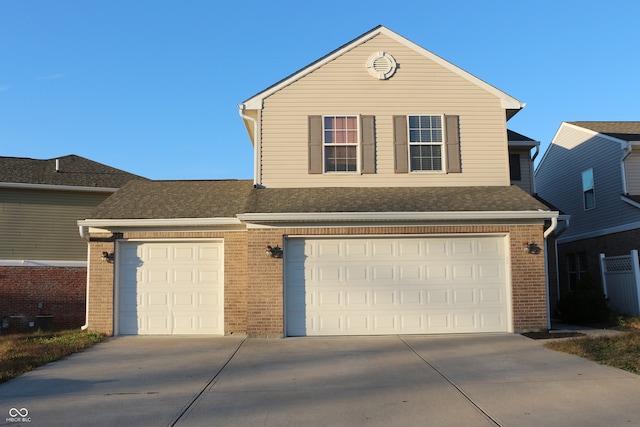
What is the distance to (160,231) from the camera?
41.9 feet

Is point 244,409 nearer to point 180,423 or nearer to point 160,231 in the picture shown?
point 180,423

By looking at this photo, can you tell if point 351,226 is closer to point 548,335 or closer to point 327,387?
point 548,335

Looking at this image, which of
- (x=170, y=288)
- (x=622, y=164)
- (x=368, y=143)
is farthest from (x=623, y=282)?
(x=170, y=288)

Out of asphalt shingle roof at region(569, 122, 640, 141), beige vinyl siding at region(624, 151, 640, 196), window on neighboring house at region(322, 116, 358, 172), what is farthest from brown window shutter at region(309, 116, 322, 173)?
asphalt shingle roof at region(569, 122, 640, 141)

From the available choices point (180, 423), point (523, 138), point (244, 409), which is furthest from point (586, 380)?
point (523, 138)

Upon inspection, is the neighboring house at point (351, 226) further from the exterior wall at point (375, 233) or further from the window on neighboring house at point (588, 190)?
the window on neighboring house at point (588, 190)

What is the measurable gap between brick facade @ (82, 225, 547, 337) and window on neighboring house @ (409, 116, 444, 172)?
2.07 metres

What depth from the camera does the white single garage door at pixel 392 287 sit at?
479 inches

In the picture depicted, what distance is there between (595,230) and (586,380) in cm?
1213

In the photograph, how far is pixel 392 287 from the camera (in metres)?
12.2

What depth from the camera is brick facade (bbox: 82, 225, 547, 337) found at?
11984 millimetres

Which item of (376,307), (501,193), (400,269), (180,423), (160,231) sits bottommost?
(180,423)

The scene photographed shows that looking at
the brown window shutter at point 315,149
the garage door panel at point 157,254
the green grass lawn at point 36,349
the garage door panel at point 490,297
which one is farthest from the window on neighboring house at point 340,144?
the green grass lawn at point 36,349

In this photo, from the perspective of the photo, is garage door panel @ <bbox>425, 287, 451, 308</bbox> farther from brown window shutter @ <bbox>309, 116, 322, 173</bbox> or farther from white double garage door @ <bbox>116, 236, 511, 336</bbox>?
brown window shutter @ <bbox>309, 116, 322, 173</bbox>
